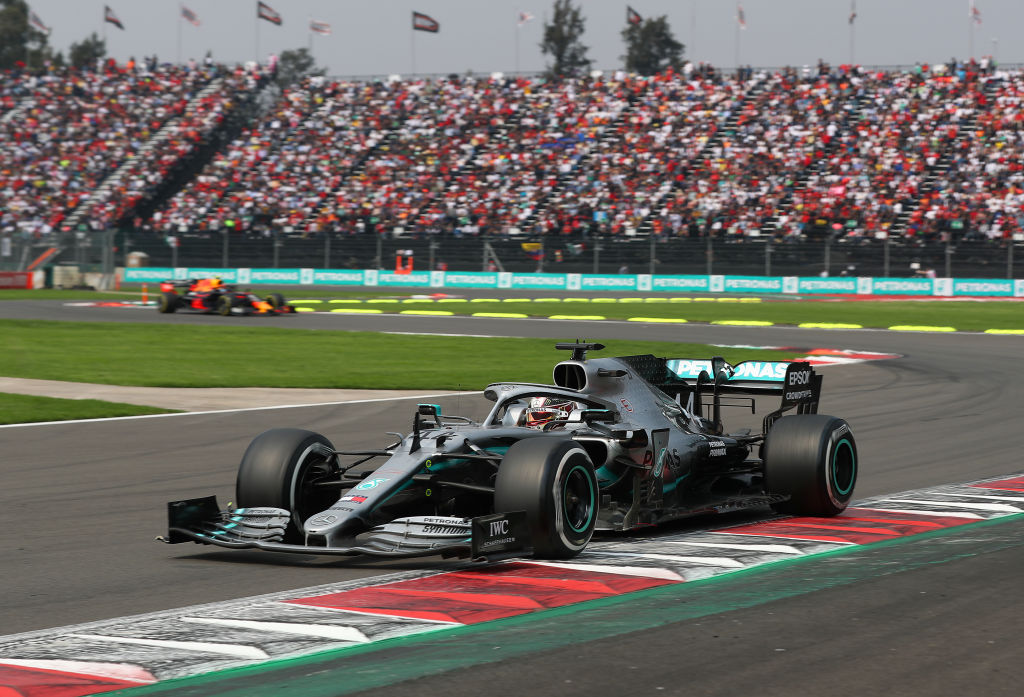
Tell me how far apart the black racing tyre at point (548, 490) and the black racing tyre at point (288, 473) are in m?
1.42

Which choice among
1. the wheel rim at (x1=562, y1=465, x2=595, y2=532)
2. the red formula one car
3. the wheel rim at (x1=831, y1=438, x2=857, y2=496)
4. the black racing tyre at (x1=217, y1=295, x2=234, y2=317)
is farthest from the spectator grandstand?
the wheel rim at (x1=562, y1=465, x2=595, y2=532)

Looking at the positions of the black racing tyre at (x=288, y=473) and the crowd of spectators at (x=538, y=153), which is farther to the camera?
the crowd of spectators at (x=538, y=153)

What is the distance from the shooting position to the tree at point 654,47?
101 m

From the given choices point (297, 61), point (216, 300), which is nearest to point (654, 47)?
point (297, 61)

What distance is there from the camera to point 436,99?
212 ft

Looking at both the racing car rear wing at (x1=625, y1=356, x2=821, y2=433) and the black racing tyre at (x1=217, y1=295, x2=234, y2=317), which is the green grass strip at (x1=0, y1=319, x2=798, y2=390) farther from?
the racing car rear wing at (x1=625, y1=356, x2=821, y2=433)

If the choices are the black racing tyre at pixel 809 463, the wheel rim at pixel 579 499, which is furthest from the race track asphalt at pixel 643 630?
the black racing tyre at pixel 809 463

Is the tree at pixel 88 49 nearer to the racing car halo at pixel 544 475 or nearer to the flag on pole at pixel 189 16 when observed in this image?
the flag on pole at pixel 189 16

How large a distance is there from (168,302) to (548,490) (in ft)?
108

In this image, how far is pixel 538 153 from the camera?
58.8 meters

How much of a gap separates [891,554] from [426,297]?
38.9m

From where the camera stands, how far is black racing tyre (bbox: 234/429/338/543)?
821 centimetres

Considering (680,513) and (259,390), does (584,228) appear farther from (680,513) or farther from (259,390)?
(680,513)

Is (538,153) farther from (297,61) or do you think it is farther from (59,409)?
(297,61)
